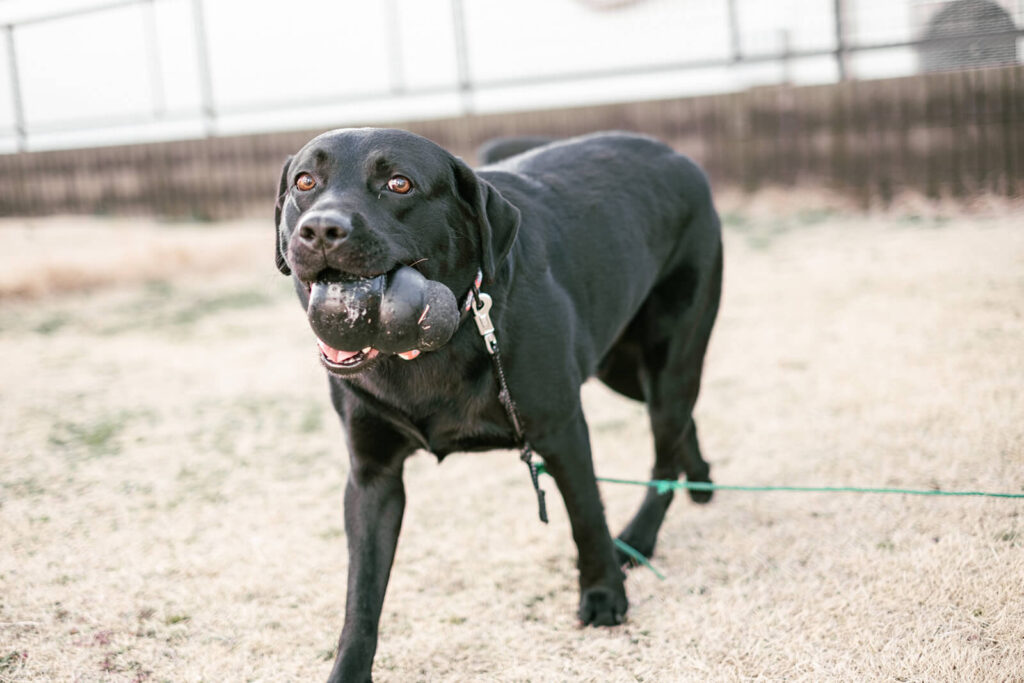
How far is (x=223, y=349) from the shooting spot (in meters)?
5.14

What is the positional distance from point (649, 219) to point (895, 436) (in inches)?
49.9

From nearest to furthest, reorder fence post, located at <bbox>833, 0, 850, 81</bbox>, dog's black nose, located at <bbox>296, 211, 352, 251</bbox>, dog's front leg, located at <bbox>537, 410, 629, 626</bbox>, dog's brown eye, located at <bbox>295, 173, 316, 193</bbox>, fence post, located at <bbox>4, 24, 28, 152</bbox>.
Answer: dog's black nose, located at <bbox>296, 211, 352, 251</bbox>, dog's brown eye, located at <bbox>295, 173, 316, 193</bbox>, dog's front leg, located at <bbox>537, 410, 629, 626</bbox>, fence post, located at <bbox>833, 0, 850, 81</bbox>, fence post, located at <bbox>4, 24, 28, 152</bbox>

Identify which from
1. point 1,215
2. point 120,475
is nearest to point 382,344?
point 120,475

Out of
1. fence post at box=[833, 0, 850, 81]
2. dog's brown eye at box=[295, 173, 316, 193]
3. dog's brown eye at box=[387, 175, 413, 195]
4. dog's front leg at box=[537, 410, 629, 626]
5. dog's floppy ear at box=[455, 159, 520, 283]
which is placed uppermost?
fence post at box=[833, 0, 850, 81]

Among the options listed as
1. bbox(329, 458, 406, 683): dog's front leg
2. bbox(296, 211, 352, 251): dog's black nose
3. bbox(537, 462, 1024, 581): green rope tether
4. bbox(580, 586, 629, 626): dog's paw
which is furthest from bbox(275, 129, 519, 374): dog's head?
bbox(580, 586, 629, 626): dog's paw

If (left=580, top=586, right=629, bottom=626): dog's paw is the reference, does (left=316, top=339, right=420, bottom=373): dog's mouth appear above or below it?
above

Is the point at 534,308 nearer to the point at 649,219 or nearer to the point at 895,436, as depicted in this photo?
the point at 649,219

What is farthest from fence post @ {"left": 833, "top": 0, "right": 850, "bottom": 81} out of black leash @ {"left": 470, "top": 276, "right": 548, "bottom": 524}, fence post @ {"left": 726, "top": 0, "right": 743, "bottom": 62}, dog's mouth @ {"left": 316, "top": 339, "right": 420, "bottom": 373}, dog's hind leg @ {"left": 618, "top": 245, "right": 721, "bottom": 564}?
dog's mouth @ {"left": 316, "top": 339, "right": 420, "bottom": 373}

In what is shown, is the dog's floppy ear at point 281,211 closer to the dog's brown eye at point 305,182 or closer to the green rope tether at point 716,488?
the dog's brown eye at point 305,182

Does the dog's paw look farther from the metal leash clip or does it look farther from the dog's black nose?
the dog's black nose

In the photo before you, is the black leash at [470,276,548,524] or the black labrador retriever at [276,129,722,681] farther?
the black leash at [470,276,548,524]

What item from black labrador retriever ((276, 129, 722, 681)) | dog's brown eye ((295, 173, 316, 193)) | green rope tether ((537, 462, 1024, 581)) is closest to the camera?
black labrador retriever ((276, 129, 722, 681))

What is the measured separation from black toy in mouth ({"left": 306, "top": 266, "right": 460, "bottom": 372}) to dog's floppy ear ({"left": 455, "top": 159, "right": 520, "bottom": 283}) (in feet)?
0.57

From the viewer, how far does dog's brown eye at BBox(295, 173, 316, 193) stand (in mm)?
1962
